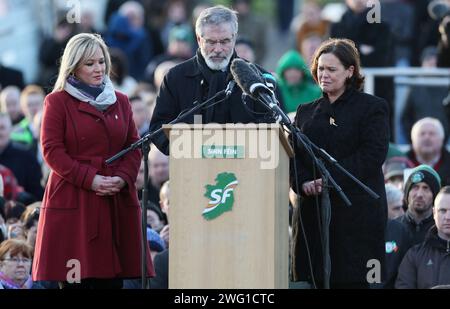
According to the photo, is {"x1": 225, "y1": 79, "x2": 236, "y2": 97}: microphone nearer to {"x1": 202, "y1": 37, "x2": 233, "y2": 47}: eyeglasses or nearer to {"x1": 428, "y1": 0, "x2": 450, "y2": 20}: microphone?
{"x1": 202, "y1": 37, "x2": 233, "y2": 47}: eyeglasses

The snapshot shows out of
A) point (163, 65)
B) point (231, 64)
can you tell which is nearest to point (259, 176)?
point (231, 64)

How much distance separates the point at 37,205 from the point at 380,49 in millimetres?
6088

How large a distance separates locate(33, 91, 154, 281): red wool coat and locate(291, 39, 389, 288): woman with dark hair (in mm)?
1118

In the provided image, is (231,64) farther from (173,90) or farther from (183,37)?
(183,37)

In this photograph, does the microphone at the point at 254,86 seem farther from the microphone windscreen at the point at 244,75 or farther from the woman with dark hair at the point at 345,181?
the woman with dark hair at the point at 345,181

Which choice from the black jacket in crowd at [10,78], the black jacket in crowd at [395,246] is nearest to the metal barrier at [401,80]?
the black jacket in crowd at [395,246]

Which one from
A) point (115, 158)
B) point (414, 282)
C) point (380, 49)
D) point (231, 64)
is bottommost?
point (414, 282)

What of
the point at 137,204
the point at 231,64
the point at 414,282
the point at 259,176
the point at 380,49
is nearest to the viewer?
the point at 259,176

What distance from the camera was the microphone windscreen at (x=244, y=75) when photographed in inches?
371

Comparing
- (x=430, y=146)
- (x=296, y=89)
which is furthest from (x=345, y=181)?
(x=296, y=89)

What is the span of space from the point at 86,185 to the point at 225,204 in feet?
4.36

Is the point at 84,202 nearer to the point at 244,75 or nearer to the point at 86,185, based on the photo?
the point at 86,185

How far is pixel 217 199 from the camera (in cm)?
909

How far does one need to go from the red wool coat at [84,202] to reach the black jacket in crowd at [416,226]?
309cm
